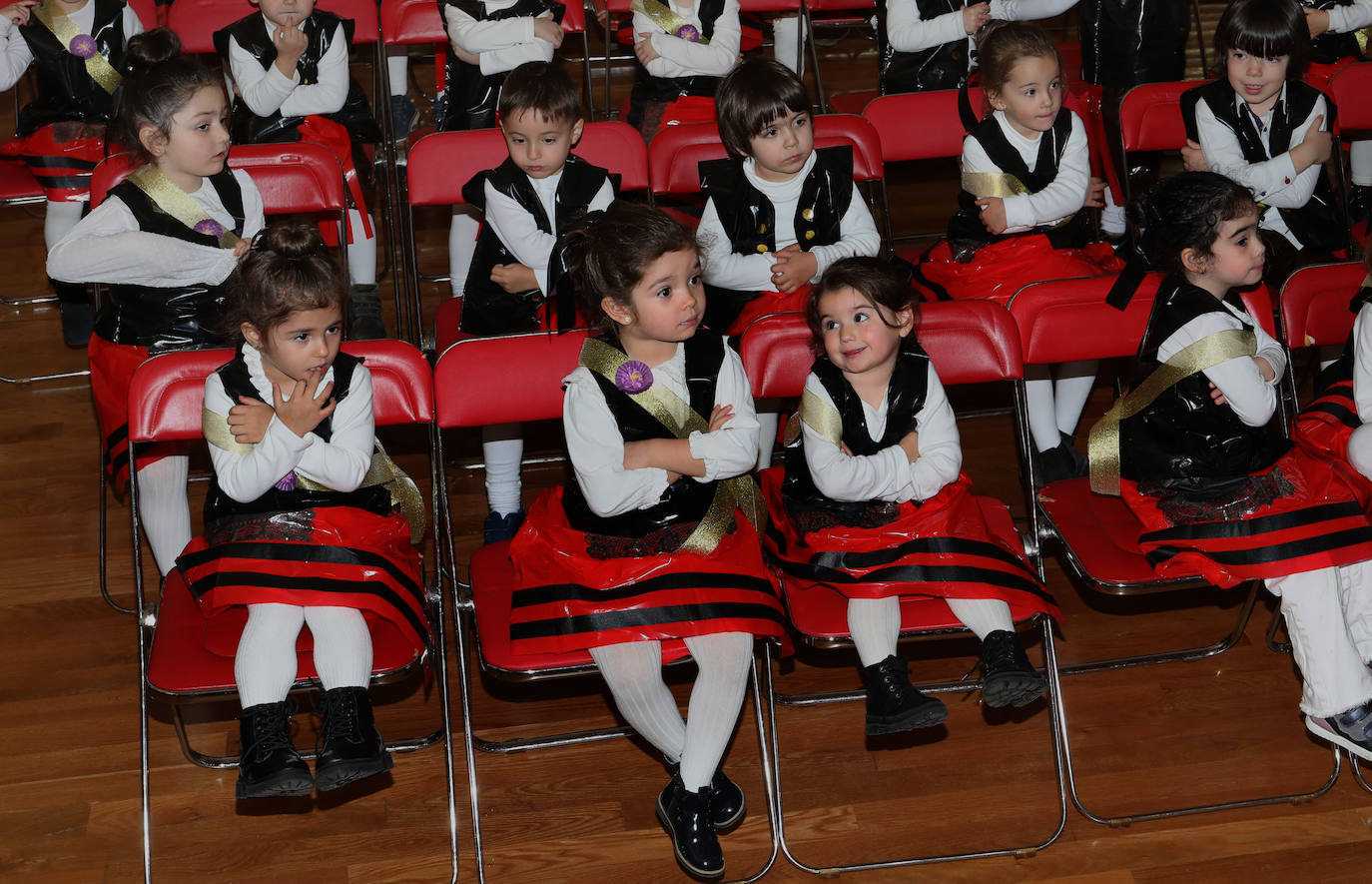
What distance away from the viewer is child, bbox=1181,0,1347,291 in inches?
147

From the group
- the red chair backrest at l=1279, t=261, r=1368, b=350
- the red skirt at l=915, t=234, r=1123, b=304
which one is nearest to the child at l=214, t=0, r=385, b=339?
the red skirt at l=915, t=234, r=1123, b=304

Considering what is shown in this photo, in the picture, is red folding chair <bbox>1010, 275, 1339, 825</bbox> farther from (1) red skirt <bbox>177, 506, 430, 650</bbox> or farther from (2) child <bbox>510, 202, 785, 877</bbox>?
(1) red skirt <bbox>177, 506, 430, 650</bbox>

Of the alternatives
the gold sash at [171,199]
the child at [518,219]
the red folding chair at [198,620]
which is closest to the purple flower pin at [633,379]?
the red folding chair at [198,620]

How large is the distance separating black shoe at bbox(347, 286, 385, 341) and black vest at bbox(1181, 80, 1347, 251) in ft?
7.86

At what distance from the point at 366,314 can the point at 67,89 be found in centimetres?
123

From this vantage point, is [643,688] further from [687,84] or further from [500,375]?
[687,84]

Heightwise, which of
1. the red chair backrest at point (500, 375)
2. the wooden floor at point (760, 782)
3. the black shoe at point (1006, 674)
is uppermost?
the red chair backrest at point (500, 375)

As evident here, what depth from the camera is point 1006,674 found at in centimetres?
262

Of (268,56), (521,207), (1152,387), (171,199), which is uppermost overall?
(268,56)

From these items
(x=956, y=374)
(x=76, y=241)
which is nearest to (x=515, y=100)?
(x=76, y=241)

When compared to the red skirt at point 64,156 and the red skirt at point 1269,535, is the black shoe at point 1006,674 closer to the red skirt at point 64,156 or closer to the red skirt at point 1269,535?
the red skirt at point 1269,535

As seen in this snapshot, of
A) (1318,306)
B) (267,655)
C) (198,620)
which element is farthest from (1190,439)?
(198,620)

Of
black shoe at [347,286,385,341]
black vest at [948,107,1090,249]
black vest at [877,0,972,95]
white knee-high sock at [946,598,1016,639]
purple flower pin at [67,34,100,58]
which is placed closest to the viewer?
white knee-high sock at [946,598,1016,639]

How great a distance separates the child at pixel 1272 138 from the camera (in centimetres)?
373
